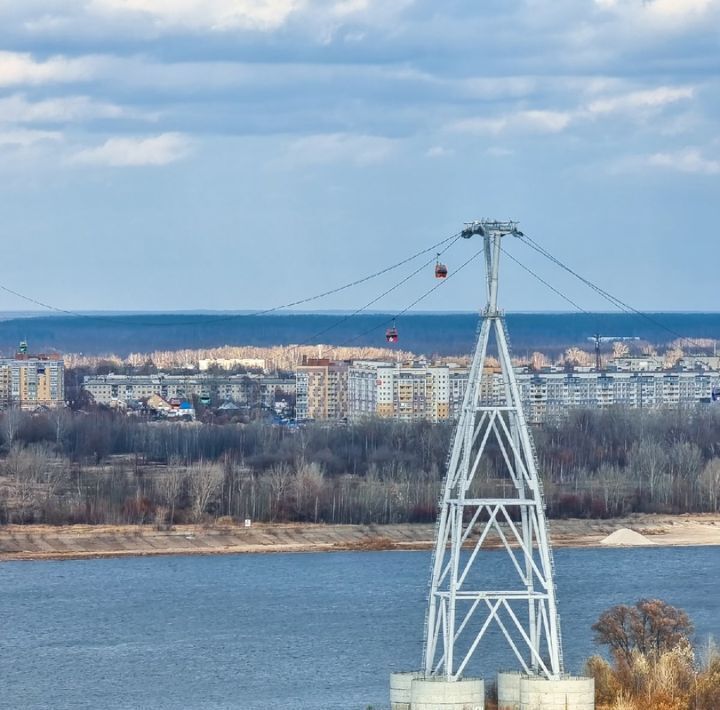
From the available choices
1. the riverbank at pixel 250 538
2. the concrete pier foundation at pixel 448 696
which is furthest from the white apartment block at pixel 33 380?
the concrete pier foundation at pixel 448 696

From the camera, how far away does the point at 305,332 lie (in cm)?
17812

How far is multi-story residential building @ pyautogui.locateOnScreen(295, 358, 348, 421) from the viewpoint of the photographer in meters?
85.1

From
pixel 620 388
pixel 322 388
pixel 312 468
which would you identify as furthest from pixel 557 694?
pixel 620 388

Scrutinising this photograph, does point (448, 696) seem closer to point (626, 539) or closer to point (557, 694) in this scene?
point (557, 694)

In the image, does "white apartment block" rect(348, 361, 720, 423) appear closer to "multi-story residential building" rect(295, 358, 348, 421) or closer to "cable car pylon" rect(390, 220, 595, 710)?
"multi-story residential building" rect(295, 358, 348, 421)

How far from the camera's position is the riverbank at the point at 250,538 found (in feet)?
140

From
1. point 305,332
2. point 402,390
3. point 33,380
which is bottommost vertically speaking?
point 402,390

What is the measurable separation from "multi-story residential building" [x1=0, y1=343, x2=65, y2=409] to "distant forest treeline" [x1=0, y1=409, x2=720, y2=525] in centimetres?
1905

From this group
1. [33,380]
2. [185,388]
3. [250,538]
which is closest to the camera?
[250,538]

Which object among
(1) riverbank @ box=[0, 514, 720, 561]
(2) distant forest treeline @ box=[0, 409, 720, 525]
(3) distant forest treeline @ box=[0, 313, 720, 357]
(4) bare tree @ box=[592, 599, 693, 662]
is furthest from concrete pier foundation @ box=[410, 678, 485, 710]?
(3) distant forest treeline @ box=[0, 313, 720, 357]

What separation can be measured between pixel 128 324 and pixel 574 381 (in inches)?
4299

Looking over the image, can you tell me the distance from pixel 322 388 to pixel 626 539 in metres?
42.7

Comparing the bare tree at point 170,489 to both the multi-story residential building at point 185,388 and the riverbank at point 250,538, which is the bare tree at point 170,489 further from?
the multi-story residential building at point 185,388

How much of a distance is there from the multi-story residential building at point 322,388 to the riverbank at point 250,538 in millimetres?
38991
